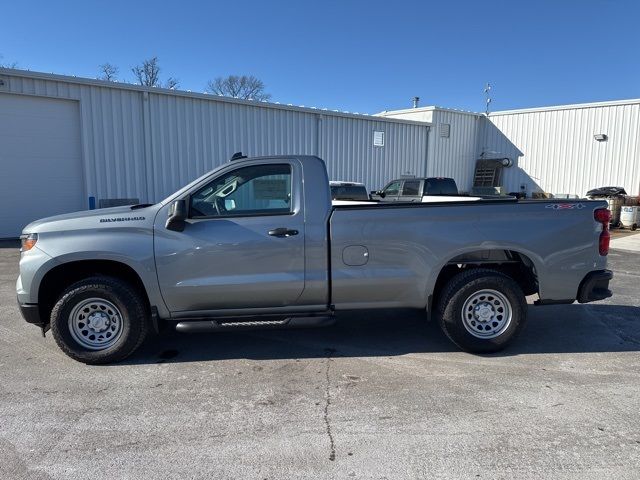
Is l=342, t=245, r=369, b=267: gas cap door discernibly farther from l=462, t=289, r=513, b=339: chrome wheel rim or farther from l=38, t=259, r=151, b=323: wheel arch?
l=38, t=259, r=151, b=323: wheel arch

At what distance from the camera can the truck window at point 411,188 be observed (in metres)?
14.2

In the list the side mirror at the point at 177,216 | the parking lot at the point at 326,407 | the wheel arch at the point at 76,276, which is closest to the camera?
the parking lot at the point at 326,407

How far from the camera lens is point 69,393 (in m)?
3.96

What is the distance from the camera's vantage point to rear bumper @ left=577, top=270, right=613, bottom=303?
15.6 feet

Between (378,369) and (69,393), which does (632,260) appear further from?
(69,393)

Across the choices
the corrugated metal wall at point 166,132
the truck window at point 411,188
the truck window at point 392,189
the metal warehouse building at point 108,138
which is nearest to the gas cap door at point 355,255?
the truck window at point 411,188

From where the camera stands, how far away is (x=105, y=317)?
4496mm

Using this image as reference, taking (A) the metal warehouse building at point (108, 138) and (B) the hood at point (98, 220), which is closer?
(B) the hood at point (98, 220)

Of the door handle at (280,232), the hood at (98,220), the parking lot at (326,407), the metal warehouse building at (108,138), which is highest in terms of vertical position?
the metal warehouse building at (108,138)

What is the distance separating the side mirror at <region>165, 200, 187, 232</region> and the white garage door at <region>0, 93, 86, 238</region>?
10581mm

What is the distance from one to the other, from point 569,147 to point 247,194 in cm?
2083

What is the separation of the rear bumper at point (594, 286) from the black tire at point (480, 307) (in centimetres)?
65

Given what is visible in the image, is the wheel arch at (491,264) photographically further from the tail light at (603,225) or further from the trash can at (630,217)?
the trash can at (630,217)

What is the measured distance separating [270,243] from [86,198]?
10895 mm
